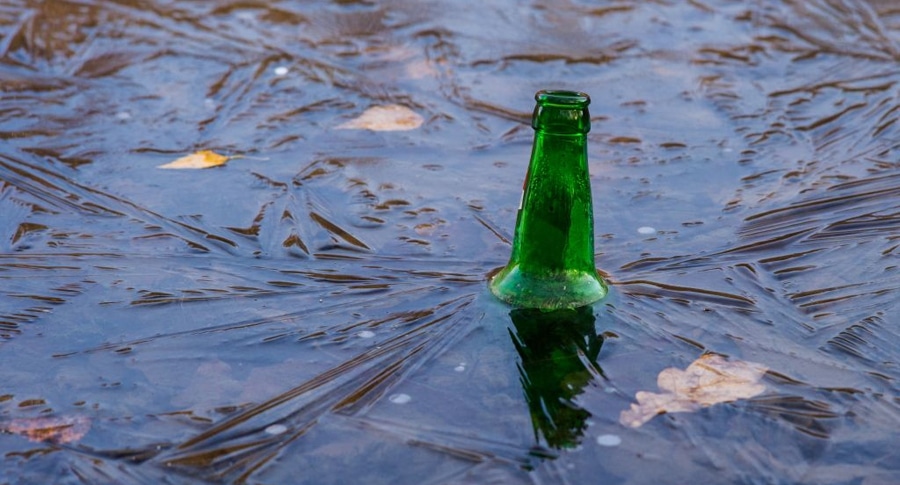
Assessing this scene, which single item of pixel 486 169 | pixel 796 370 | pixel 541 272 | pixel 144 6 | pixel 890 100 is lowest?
pixel 796 370

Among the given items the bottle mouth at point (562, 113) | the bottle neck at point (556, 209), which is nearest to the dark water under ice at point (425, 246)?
the bottle neck at point (556, 209)

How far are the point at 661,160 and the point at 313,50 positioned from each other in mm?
1652

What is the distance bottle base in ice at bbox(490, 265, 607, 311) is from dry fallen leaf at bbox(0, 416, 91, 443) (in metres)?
0.90

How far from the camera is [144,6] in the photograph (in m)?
4.50

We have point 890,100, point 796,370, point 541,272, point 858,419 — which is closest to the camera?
point 858,419

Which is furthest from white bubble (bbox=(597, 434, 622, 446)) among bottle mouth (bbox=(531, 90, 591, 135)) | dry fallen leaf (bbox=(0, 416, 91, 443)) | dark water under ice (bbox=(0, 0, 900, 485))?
dry fallen leaf (bbox=(0, 416, 91, 443))

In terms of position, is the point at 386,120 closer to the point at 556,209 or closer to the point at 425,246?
the point at 425,246

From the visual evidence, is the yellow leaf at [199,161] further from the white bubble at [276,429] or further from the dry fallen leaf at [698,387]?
the dry fallen leaf at [698,387]

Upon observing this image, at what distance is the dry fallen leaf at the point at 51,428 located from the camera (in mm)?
1688

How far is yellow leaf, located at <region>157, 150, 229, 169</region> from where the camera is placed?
9.84 ft

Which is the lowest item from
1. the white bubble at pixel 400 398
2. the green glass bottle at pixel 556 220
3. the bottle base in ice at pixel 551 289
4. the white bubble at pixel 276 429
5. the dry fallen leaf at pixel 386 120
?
the white bubble at pixel 276 429

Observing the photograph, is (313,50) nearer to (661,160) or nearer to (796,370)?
(661,160)

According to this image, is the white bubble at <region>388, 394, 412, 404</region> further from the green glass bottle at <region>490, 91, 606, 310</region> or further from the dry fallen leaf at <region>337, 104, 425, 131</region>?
the dry fallen leaf at <region>337, 104, 425, 131</region>


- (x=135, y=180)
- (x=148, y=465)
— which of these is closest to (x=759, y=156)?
(x=135, y=180)
